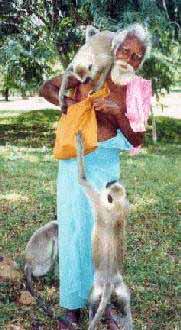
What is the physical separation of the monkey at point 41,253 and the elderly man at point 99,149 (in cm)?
46

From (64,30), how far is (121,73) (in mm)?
10855

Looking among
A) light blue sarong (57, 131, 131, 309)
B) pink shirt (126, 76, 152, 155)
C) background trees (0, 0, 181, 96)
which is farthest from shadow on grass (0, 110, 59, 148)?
pink shirt (126, 76, 152, 155)

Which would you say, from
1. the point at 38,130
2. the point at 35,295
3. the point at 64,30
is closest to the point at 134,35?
the point at 35,295

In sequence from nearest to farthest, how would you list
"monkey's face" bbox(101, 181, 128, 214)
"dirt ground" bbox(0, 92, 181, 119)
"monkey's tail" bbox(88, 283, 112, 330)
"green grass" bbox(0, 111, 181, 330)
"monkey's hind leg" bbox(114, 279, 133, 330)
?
"monkey's face" bbox(101, 181, 128, 214), "monkey's tail" bbox(88, 283, 112, 330), "monkey's hind leg" bbox(114, 279, 133, 330), "green grass" bbox(0, 111, 181, 330), "dirt ground" bbox(0, 92, 181, 119)

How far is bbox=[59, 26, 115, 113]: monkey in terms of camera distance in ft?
10.2

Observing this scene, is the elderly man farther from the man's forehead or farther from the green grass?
the green grass

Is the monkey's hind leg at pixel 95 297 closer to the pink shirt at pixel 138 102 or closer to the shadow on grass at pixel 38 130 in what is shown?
the pink shirt at pixel 138 102

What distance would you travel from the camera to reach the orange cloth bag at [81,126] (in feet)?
10.5

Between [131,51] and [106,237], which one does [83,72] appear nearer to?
[131,51]

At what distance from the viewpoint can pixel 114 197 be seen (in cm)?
295

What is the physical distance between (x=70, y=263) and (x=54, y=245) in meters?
0.56

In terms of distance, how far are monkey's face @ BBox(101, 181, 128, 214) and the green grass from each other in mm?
1151

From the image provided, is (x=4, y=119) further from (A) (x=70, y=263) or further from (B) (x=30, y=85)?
(A) (x=70, y=263)

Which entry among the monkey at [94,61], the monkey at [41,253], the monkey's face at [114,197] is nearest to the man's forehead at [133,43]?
the monkey at [94,61]
